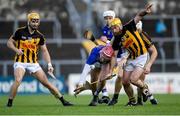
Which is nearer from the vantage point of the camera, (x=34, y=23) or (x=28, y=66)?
(x=34, y=23)

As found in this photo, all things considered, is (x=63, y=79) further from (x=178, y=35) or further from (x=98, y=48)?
(x=98, y=48)

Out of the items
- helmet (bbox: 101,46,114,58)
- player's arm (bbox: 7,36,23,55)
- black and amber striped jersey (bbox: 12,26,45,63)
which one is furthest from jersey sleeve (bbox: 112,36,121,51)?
player's arm (bbox: 7,36,23,55)

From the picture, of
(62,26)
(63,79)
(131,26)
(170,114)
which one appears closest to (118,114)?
(170,114)

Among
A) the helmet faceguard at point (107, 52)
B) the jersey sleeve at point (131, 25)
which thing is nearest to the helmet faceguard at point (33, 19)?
the helmet faceguard at point (107, 52)

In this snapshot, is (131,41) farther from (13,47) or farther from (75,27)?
(75,27)

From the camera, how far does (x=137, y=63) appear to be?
15.1 meters

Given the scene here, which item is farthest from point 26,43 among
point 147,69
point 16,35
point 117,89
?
point 147,69

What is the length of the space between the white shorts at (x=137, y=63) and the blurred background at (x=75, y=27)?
39.3ft

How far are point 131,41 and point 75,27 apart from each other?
14.0 meters

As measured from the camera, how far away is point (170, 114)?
1210cm

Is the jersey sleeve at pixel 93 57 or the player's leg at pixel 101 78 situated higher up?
the jersey sleeve at pixel 93 57

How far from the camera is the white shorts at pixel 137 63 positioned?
49.4ft

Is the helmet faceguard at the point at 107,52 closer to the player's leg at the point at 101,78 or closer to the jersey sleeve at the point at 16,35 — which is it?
the player's leg at the point at 101,78

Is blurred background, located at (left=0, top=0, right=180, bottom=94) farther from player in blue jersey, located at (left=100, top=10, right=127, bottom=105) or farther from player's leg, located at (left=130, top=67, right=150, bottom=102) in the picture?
player's leg, located at (left=130, top=67, right=150, bottom=102)
